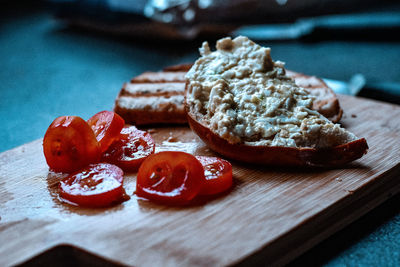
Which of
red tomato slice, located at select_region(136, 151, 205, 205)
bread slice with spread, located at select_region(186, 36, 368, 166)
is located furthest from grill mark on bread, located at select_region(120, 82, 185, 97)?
red tomato slice, located at select_region(136, 151, 205, 205)

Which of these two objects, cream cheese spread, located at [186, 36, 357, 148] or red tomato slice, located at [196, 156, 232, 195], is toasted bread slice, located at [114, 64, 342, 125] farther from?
red tomato slice, located at [196, 156, 232, 195]

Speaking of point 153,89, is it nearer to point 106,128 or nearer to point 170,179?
point 106,128

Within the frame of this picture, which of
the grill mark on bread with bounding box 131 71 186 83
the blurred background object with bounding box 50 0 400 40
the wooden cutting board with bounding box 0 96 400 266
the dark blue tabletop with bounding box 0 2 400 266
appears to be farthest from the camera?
the blurred background object with bounding box 50 0 400 40

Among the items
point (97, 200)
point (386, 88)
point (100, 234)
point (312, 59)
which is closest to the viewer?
point (100, 234)

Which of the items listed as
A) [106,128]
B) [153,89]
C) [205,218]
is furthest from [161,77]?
[205,218]

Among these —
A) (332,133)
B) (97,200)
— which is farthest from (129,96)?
(332,133)

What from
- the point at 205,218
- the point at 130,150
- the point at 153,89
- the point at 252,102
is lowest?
the point at 205,218

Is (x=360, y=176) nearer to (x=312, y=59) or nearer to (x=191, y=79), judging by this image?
(x=191, y=79)
